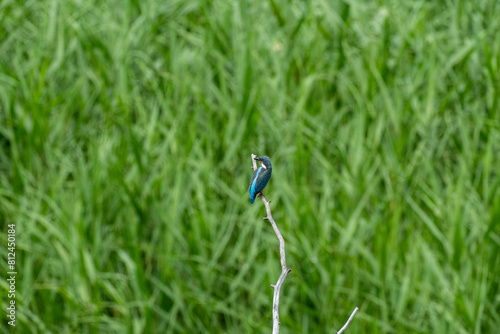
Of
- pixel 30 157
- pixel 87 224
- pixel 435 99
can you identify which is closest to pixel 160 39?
pixel 30 157

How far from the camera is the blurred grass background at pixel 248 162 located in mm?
3121

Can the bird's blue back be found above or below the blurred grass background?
above

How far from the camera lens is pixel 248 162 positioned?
11.7 feet

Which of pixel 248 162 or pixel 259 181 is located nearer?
pixel 259 181

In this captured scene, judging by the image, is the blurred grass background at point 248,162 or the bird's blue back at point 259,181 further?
the blurred grass background at point 248,162

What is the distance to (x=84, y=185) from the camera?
3.42 meters

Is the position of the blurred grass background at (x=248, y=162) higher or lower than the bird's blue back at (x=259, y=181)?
lower

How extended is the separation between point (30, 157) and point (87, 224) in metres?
0.57

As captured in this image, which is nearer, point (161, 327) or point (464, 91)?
point (161, 327)

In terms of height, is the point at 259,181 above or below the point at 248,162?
above

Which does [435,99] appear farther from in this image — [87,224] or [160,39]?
[87,224]

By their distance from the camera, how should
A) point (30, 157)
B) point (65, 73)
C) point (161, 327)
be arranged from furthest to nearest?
1. point (65, 73)
2. point (30, 157)
3. point (161, 327)

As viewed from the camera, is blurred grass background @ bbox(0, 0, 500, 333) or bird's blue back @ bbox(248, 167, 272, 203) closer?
bird's blue back @ bbox(248, 167, 272, 203)

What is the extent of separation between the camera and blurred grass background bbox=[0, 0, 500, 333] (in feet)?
10.2
